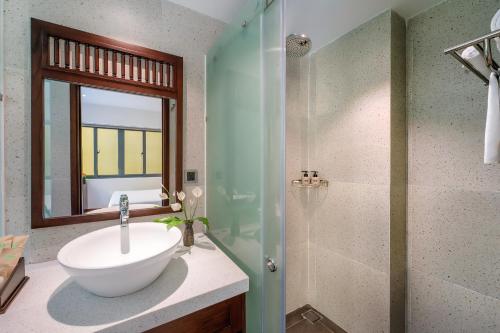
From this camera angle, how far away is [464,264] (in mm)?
1122

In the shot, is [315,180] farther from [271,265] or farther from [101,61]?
[101,61]

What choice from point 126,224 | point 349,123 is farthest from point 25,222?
point 349,123

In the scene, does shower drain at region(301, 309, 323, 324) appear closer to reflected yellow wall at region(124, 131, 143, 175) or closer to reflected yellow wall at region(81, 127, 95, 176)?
reflected yellow wall at region(124, 131, 143, 175)

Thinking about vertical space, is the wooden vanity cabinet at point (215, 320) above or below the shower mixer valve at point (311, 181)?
below

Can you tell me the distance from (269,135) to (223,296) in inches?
27.2

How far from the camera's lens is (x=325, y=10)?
51.6 inches

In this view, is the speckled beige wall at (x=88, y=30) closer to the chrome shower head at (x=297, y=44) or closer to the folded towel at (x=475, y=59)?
the chrome shower head at (x=297, y=44)

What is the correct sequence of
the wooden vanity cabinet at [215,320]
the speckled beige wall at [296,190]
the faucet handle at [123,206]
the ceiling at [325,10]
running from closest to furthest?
the wooden vanity cabinet at [215,320] → the faucet handle at [123,206] → the ceiling at [325,10] → the speckled beige wall at [296,190]

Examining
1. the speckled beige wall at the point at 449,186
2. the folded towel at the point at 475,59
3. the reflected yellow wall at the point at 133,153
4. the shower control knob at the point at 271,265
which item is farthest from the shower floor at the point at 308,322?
the folded towel at the point at 475,59

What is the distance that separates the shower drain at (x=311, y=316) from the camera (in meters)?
1.72

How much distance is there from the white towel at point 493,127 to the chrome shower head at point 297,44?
40.1 inches

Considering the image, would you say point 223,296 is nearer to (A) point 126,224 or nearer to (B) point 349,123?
(A) point 126,224

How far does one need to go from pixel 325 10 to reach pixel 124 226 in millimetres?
1785

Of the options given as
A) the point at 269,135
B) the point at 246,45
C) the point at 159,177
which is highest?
the point at 246,45
